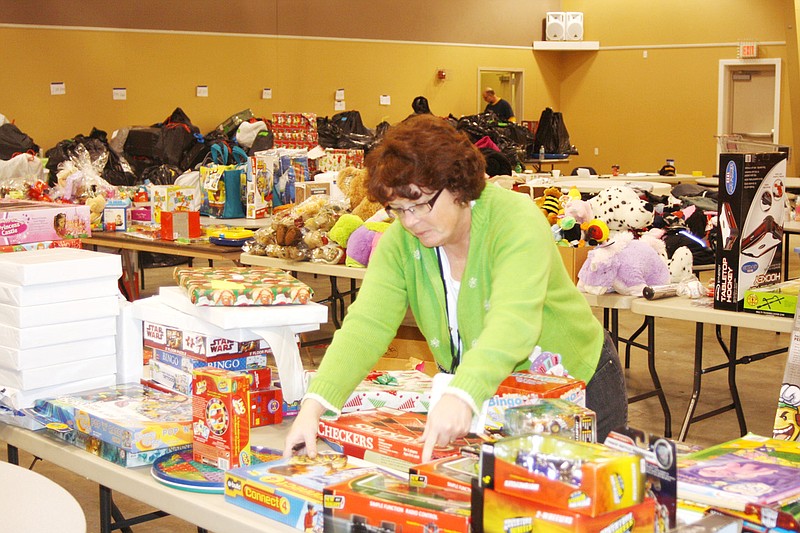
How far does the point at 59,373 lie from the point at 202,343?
1.27 feet

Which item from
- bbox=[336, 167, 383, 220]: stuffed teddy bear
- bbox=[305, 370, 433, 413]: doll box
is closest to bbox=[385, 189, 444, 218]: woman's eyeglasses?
bbox=[305, 370, 433, 413]: doll box

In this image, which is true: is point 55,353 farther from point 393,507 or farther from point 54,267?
point 393,507

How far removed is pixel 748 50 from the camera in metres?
15.0

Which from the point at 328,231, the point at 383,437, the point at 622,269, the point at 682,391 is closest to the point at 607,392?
the point at 383,437

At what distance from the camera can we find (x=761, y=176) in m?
3.42

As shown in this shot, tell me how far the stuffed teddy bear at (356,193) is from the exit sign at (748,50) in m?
11.3

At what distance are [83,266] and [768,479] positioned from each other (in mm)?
1669

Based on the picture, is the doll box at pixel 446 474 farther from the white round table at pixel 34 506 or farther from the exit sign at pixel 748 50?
the exit sign at pixel 748 50

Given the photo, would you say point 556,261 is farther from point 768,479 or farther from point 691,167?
point 691,167

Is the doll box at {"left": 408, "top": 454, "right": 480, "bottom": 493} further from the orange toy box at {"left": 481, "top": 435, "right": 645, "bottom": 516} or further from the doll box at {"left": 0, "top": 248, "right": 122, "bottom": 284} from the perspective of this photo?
the doll box at {"left": 0, "top": 248, "right": 122, "bottom": 284}

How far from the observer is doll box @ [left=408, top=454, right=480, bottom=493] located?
158 centimetres

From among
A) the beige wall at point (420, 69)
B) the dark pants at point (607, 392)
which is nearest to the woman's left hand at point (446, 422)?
the dark pants at point (607, 392)

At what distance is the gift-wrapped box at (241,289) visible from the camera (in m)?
2.35

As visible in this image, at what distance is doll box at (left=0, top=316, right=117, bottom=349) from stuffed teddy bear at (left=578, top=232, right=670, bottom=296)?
2.37 metres
